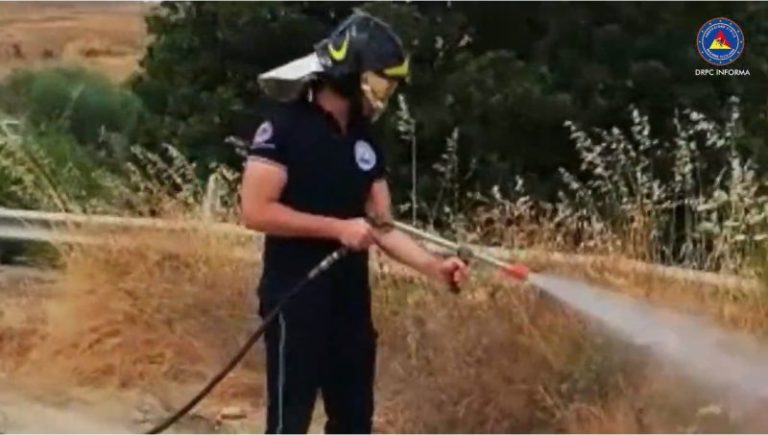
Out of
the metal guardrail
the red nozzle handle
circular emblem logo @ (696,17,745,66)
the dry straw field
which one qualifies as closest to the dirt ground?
the metal guardrail

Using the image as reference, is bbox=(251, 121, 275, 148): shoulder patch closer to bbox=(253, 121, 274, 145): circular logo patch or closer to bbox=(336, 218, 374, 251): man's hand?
bbox=(253, 121, 274, 145): circular logo patch

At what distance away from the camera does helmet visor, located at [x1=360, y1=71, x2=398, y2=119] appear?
5195 millimetres

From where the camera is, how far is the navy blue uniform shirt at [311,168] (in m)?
5.12

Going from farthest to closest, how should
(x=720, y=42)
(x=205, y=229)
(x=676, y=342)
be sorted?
(x=720, y=42)
(x=205, y=229)
(x=676, y=342)

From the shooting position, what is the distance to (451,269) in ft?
17.2

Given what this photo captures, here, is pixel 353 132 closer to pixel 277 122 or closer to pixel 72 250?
pixel 277 122

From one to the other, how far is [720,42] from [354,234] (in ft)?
20.0

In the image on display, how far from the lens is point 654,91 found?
1116cm

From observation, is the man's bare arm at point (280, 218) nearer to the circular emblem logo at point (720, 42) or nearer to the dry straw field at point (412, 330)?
the dry straw field at point (412, 330)

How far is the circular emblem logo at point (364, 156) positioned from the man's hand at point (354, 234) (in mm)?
190

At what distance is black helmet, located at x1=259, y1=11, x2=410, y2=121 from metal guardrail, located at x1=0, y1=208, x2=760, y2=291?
Result: 4.58ft

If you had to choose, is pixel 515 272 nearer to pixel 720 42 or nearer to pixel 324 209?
pixel 324 209

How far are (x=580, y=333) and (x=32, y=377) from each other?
259 centimetres

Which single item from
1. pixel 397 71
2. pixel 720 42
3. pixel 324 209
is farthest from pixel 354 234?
pixel 720 42
